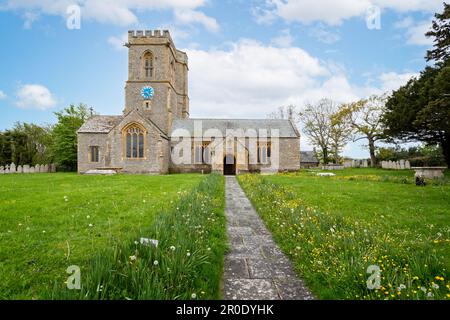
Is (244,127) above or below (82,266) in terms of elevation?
above

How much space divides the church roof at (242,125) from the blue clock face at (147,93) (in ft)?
16.3

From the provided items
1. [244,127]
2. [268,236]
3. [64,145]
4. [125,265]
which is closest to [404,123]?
[244,127]

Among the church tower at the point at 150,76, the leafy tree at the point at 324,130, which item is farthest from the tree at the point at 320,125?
the church tower at the point at 150,76

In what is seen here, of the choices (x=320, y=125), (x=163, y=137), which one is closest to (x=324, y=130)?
(x=320, y=125)

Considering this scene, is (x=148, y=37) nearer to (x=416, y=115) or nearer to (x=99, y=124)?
(x=99, y=124)

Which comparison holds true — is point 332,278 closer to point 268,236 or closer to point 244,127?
point 268,236

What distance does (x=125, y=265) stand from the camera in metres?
3.23

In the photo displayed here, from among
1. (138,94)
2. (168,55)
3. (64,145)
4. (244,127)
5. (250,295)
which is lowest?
(250,295)

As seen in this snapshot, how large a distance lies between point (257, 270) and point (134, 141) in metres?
28.0

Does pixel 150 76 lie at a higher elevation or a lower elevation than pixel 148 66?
lower

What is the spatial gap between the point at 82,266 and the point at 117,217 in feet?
10.8

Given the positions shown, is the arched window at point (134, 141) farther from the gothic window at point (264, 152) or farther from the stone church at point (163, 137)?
the gothic window at point (264, 152)

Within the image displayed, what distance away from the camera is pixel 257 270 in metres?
4.05
